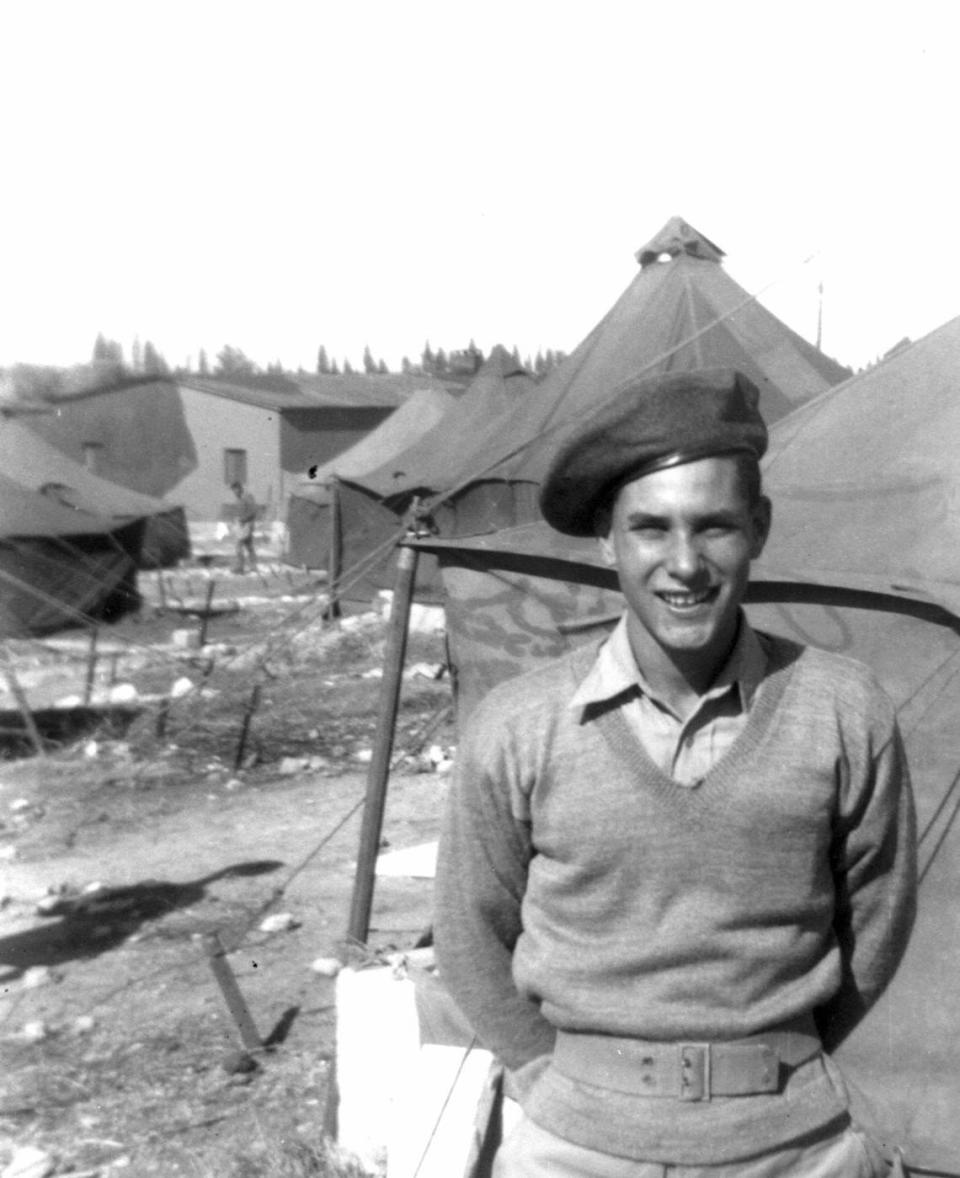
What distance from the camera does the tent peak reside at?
1218 cm

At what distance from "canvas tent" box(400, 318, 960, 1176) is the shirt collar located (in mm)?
1231

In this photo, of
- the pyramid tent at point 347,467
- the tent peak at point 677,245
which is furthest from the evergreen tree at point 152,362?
the tent peak at point 677,245

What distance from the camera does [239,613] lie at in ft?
60.9

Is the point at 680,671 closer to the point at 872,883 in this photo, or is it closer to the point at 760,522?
the point at 760,522

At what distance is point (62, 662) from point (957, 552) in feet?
38.6

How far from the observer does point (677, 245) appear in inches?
479

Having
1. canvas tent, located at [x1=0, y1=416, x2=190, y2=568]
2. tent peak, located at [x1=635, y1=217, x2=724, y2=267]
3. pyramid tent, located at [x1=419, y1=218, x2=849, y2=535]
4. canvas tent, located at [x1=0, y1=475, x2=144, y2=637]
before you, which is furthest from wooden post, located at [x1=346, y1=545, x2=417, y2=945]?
canvas tent, located at [x1=0, y1=416, x2=190, y2=568]

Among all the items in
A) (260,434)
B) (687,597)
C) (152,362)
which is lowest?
(687,597)

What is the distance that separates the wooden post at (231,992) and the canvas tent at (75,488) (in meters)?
12.8

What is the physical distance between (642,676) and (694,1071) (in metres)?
0.48

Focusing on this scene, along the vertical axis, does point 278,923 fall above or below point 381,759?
below

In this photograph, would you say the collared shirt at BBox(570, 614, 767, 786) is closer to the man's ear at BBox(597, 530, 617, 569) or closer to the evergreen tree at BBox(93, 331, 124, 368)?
the man's ear at BBox(597, 530, 617, 569)

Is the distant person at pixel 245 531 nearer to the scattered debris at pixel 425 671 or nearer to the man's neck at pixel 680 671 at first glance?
the scattered debris at pixel 425 671

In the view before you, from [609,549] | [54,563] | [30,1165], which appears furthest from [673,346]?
[609,549]
